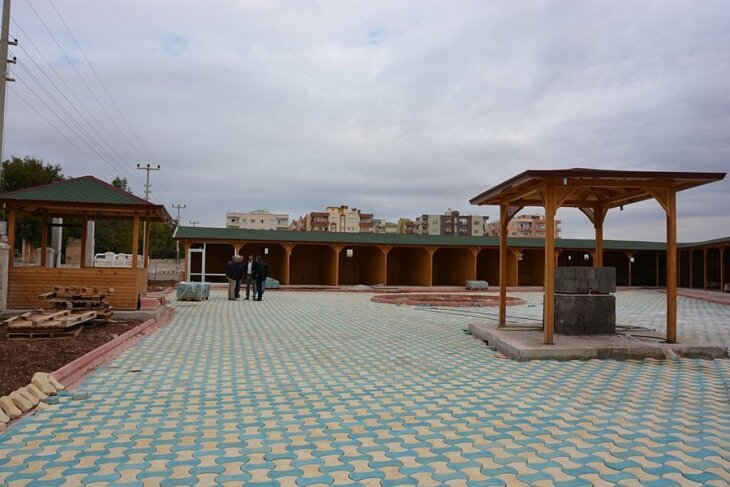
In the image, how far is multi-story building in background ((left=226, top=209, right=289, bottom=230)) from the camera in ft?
404

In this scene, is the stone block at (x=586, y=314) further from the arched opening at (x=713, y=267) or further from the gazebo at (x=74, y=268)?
the arched opening at (x=713, y=267)

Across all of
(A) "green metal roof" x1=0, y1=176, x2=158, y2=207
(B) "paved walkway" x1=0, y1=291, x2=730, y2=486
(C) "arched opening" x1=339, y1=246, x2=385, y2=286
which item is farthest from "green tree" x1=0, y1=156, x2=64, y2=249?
(B) "paved walkway" x1=0, y1=291, x2=730, y2=486

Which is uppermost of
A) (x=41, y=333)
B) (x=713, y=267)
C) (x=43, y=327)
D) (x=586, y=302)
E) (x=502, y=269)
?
(x=713, y=267)

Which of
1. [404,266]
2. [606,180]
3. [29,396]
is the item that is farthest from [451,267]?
[29,396]

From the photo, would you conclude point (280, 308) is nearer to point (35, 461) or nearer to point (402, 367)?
point (402, 367)

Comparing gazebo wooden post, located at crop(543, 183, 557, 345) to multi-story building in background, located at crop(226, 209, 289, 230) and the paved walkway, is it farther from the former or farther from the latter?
multi-story building in background, located at crop(226, 209, 289, 230)

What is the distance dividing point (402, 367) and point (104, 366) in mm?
4088

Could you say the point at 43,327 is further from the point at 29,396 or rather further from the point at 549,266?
the point at 549,266

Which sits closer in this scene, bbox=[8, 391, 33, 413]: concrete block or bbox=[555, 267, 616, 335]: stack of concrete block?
bbox=[8, 391, 33, 413]: concrete block

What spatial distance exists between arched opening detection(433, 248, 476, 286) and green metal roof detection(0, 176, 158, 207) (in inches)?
884

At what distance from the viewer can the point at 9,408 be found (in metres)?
4.94

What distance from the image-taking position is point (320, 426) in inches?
186

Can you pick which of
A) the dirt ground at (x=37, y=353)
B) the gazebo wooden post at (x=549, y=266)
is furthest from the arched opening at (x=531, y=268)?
the dirt ground at (x=37, y=353)

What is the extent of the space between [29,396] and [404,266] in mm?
29244
